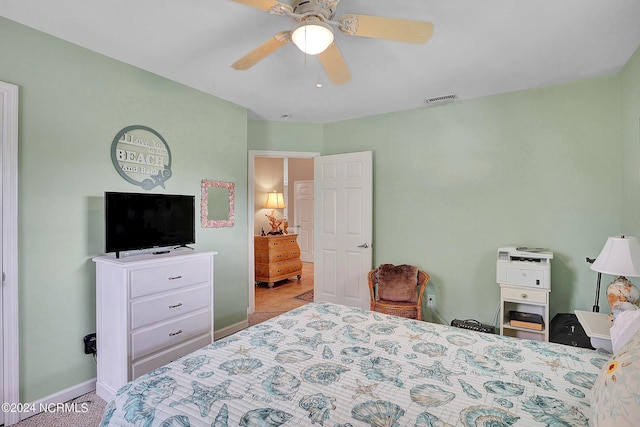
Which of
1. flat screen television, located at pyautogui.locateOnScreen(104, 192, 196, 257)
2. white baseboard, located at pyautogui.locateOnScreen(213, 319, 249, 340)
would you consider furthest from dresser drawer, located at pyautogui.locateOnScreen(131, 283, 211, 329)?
white baseboard, located at pyautogui.locateOnScreen(213, 319, 249, 340)

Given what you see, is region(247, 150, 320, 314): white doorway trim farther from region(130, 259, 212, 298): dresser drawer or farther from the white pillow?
the white pillow

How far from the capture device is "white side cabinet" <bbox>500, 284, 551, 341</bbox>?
9.18 ft

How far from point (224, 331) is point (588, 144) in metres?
3.94

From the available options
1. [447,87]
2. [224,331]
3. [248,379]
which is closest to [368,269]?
[224,331]

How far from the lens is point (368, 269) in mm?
3896

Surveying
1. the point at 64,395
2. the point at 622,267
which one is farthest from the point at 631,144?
the point at 64,395

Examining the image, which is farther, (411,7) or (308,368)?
(411,7)

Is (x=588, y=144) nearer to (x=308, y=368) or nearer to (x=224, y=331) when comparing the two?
(x=308, y=368)

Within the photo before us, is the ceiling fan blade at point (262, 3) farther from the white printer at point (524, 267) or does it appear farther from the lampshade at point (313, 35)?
the white printer at point (524, 267)

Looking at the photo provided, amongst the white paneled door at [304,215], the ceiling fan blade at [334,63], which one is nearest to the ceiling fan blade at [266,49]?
the ceiling fan blade at [334,63]

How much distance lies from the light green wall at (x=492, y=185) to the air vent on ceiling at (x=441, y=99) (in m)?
0.14

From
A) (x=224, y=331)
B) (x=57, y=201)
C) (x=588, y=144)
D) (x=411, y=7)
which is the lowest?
(x=224, y=331)

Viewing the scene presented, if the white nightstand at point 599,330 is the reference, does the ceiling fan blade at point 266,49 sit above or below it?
above

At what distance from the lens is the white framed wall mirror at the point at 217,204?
326cm
